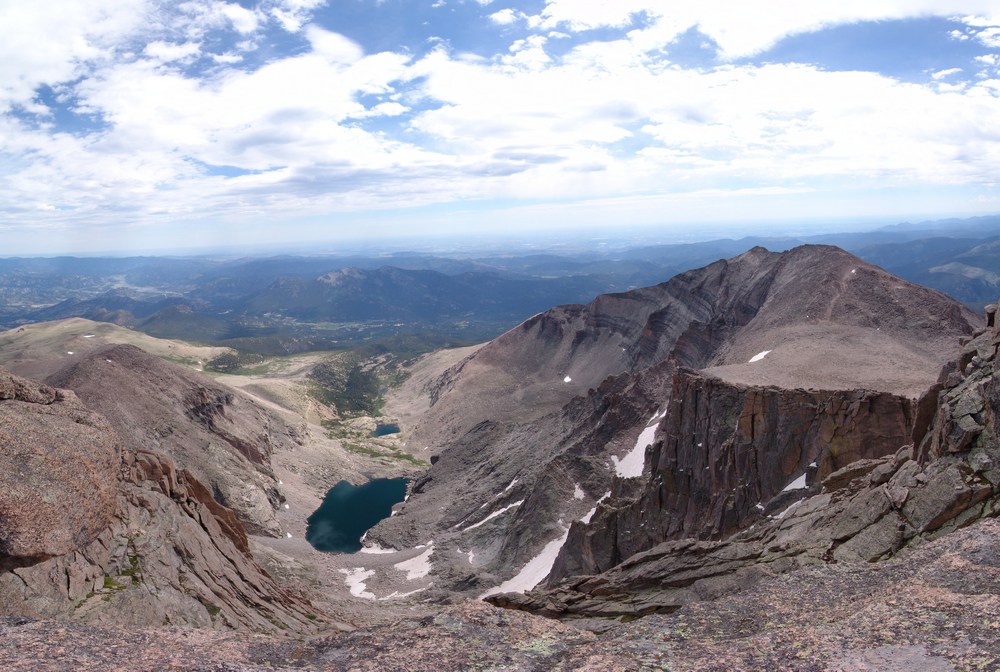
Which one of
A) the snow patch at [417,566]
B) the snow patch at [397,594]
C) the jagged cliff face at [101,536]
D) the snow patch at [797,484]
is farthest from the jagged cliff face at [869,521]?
the snow patch at [417,566]

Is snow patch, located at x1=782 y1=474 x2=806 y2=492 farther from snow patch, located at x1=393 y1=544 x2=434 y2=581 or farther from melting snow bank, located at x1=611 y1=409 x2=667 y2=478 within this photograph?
snow patch, located at x1=393 y1=544 x2=434 y2=581

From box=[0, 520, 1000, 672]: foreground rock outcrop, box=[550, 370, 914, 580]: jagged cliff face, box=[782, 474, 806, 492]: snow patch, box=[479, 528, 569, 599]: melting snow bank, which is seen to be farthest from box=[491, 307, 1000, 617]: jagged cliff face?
box=[479, 528, 569, 599]: melting snow bank

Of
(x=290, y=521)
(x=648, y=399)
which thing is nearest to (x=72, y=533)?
(x=648, y=399)

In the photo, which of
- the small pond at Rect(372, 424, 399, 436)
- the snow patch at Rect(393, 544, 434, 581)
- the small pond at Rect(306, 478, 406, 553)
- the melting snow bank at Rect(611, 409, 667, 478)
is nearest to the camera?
the melting snow bank at Rect(611, 409, 667, 478)

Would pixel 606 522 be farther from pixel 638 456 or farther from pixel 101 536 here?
pixel 101 536

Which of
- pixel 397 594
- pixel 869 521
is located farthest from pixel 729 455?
pixel 397 594

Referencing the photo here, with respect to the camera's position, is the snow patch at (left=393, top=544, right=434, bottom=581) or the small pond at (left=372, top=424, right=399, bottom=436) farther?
the small pond at (left=372, top=424, right=399, bottom=436)
